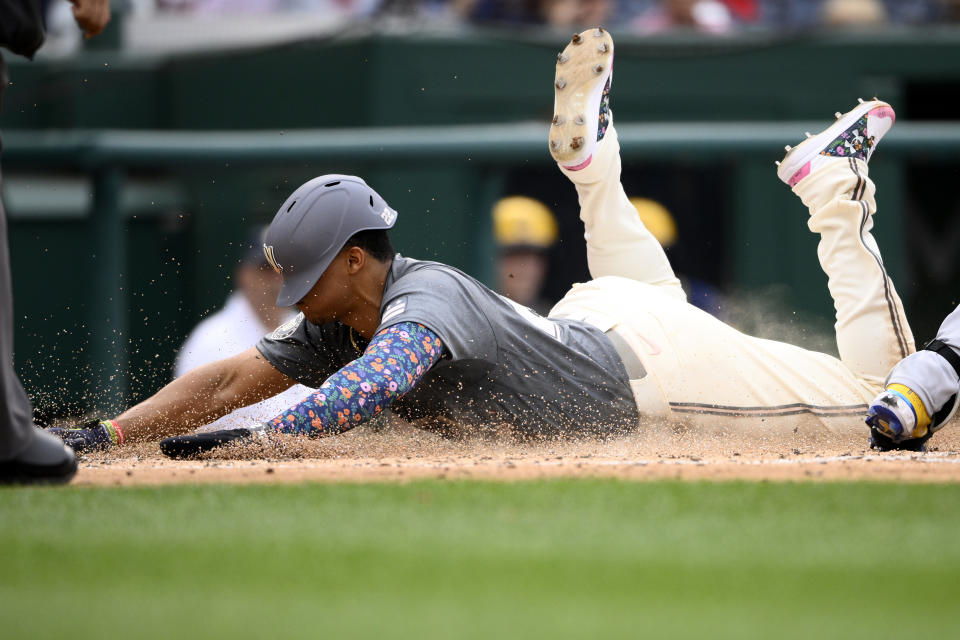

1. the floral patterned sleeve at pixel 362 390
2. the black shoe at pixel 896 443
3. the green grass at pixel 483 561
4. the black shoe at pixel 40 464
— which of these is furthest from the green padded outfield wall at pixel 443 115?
the green grass at pixel 483 561

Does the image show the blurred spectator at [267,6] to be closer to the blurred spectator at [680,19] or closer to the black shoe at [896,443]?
the blurred spectator at [680,19]

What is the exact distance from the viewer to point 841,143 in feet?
17.8

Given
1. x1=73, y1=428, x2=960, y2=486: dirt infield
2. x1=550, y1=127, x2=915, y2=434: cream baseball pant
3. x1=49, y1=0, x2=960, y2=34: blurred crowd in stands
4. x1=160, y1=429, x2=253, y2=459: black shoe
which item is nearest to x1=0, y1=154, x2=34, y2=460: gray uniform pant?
x1=73, y1=428, x2=960, y2=486: dirt infield

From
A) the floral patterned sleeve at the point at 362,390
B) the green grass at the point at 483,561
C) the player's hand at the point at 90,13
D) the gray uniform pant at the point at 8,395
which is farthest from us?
the floral patterned sleeve at the point at 362,390

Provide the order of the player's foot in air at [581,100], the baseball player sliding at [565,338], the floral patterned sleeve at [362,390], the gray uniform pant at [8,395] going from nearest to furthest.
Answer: the gray uniform pant at [8,395]
the floral patterned sleeve at [362,390]
the baseball player sliding at [565,338]
the player's foot in air at [581,100]

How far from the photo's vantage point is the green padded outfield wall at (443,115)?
294 inches

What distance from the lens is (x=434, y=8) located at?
894cm

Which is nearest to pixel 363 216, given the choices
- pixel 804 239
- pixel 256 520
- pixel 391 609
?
pixel 256 520

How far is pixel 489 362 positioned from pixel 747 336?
1215 millimetres

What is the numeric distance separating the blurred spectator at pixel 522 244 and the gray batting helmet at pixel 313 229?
2.59 meters

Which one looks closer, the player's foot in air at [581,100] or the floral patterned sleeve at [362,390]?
the floral patterned sleeve at [362,390]

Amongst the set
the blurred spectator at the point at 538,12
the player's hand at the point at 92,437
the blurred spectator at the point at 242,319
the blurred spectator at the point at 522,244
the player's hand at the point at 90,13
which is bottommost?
the blurred spectator at the point at 242,319

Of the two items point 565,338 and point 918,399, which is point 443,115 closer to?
point 565,338

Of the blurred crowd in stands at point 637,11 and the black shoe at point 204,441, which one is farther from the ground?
the blurred crowd in stands at point 637,11
